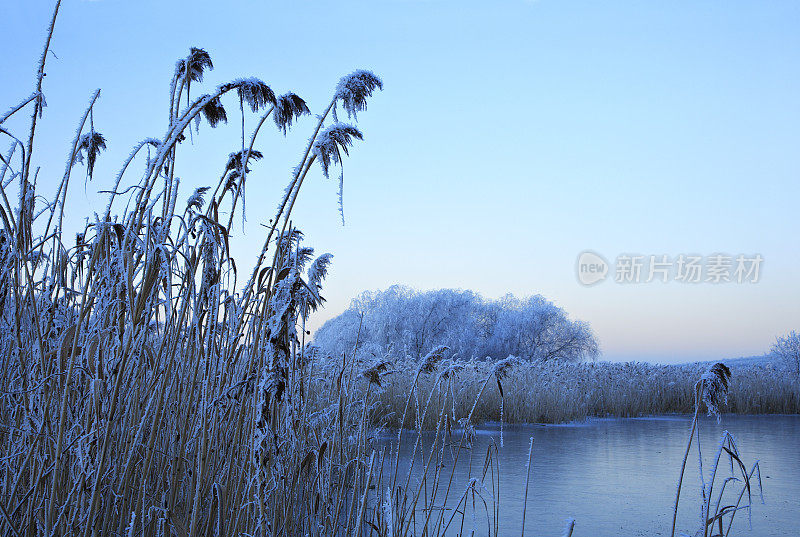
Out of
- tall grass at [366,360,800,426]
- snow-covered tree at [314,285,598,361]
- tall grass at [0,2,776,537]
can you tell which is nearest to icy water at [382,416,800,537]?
tall grass at [366,360,800,426]

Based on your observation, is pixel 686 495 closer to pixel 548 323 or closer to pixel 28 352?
pixel 28 352

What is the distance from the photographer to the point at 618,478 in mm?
4461

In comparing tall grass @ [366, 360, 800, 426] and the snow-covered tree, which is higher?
the snow-covered tree

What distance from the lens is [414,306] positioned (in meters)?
24.4

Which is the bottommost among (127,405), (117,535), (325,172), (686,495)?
(686,495)

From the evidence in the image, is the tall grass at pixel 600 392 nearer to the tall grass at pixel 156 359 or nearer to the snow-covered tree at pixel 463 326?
the tall grass at pixel 156 359

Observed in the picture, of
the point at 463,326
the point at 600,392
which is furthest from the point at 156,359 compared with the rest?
the point at 463,326

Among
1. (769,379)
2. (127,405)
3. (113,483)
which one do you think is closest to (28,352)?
(127,405)

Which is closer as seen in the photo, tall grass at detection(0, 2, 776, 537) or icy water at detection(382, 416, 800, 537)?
A: tall grass at detection(0, 2, 776, 537)

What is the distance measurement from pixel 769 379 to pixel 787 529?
8.47 m

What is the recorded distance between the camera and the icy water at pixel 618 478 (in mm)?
3287

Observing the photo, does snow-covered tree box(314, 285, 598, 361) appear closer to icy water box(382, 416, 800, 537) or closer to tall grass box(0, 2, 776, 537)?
icy water box(382, 416, 800, 537)

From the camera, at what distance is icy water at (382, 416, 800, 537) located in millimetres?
3287

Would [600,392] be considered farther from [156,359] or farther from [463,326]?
[463,326]
